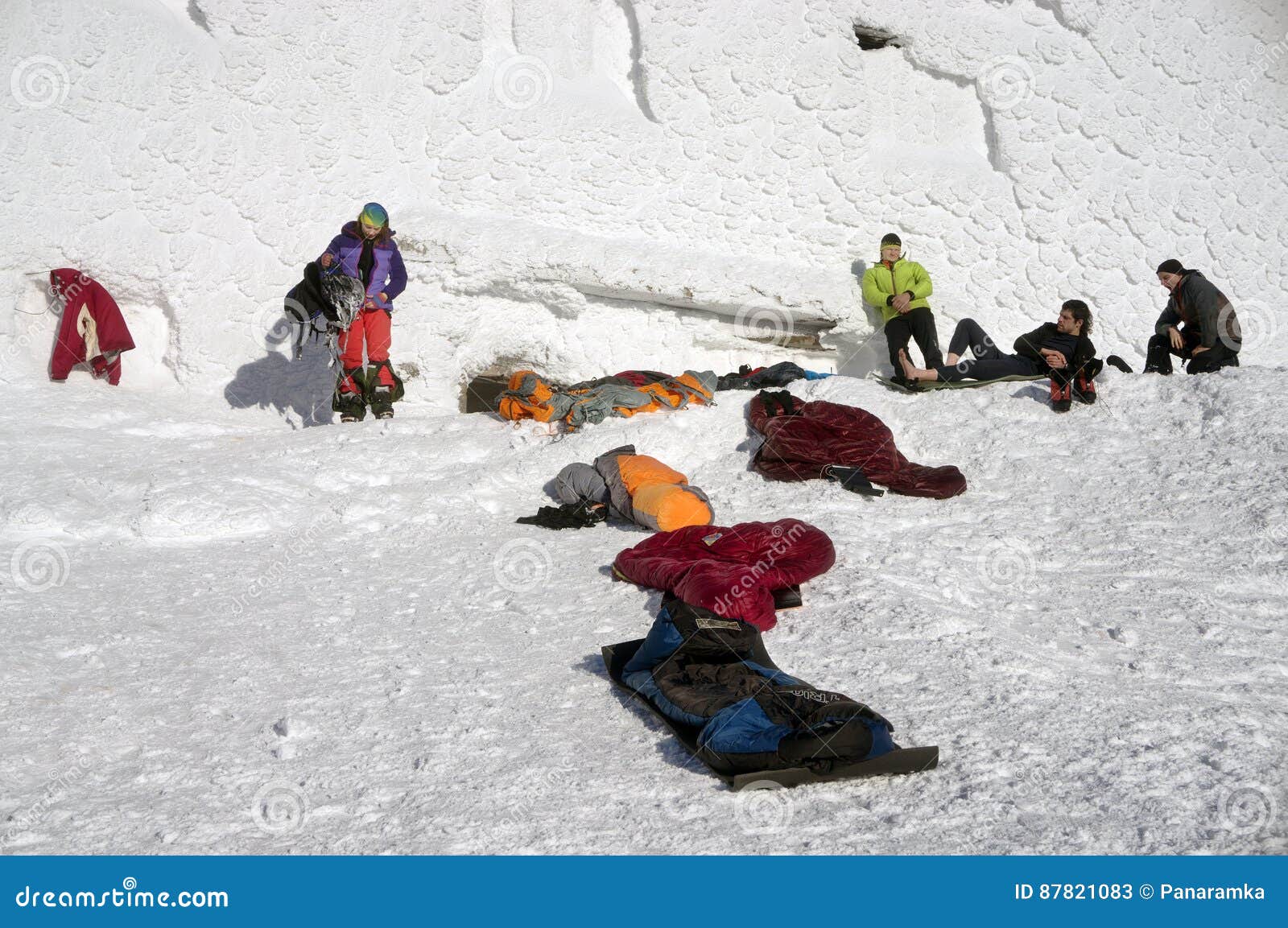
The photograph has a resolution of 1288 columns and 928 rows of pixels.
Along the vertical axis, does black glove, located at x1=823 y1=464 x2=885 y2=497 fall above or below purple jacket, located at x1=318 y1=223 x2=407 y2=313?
below

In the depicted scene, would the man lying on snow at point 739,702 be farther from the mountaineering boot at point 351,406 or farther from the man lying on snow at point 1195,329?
the man lying on snow at point 1195,329

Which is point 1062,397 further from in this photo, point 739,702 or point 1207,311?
Answer: point 739,702

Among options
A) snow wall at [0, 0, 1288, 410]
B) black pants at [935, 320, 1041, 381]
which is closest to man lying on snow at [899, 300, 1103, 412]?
black pants at [935, 320, 1041, 381]

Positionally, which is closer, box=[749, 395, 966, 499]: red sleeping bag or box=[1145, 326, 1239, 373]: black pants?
box=[749, 395, 966, 499]: red sleeping bag

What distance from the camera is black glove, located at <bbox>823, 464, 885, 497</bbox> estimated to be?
4.97m

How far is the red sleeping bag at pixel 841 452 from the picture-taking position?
5008mm

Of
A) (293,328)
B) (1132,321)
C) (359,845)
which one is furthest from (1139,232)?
(359,845)

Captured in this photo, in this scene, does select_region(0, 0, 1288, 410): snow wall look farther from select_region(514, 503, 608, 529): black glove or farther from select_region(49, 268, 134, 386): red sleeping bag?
select_region(514, 503, 608, 529): black glove

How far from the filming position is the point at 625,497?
4902 millimetres

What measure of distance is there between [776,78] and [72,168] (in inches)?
192

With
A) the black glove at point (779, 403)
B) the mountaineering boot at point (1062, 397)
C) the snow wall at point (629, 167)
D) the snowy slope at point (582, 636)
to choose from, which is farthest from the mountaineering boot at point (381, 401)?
the mountaineering boot at point (1062, 397)

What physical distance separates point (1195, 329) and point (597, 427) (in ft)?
10.8

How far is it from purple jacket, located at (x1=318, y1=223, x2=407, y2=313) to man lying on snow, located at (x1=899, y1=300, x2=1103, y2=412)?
308cm

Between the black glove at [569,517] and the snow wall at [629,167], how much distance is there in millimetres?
2433
